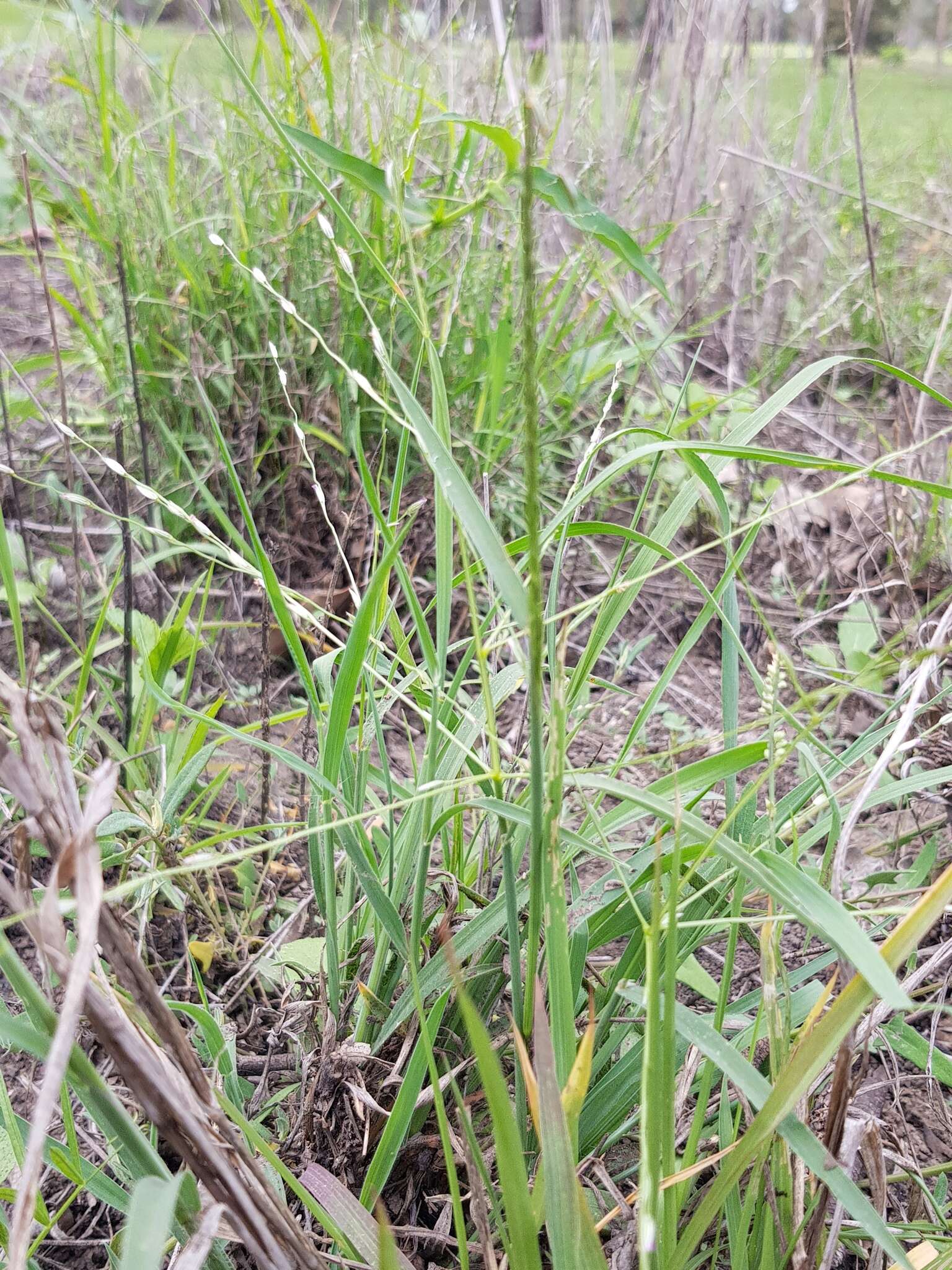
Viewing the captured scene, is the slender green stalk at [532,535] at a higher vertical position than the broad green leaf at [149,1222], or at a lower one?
higher

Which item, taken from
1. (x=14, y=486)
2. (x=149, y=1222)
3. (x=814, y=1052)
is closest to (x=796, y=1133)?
(x=814, y=1052)

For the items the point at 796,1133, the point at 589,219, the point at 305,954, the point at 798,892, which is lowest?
the point at 305,954

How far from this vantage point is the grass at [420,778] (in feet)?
1.41

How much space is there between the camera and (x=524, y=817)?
0.54 meters

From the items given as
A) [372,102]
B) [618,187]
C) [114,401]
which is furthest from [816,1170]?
[618,187]

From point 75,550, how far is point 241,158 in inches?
41.0

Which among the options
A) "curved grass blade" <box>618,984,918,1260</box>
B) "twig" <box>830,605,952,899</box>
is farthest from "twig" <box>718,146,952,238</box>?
"curved grass blade" <box>618,984,918,1260</box>

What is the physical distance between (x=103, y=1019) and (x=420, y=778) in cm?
35

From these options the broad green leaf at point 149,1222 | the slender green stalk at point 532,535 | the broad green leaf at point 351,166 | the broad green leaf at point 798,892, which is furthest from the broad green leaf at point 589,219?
the broad green leaf at point 149,1222

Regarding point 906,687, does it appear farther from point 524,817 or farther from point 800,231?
point 800,231

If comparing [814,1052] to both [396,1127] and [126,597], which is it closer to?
[396,1127]

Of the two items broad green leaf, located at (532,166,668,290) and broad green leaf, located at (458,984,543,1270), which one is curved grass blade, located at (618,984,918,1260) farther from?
broad green leaf, located at (532,166,668,290)

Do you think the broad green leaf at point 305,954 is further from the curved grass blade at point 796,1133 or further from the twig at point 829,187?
the twig at point 829,187

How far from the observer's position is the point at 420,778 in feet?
2.22
